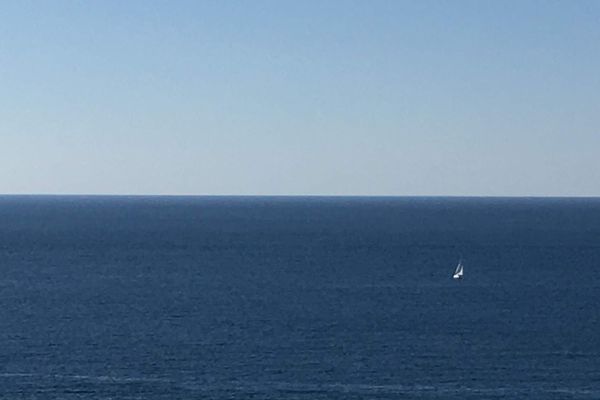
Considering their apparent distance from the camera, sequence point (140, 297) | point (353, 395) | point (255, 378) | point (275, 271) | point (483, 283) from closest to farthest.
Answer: point (353, 395)
point (255, 378)
point (140, 297)
point (483, 283)
point (275, 271)

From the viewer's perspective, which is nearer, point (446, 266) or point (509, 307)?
point (509, 307)

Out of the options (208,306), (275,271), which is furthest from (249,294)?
(275,271)

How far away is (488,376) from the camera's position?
88.9 metres

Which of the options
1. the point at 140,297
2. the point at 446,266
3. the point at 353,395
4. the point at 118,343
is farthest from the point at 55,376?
the point at 446,266

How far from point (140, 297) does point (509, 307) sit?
49.8 m

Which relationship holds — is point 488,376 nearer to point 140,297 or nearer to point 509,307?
point 509,307

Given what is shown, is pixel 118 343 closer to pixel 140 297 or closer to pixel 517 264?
pixel 140 297

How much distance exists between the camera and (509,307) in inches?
5162

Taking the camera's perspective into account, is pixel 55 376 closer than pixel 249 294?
Yes

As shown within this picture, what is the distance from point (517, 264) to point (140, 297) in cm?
8026

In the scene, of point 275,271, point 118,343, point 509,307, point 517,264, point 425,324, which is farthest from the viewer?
point 517,264

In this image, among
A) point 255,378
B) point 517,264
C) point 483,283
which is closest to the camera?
point 255,378

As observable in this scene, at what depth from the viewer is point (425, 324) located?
11525 cm

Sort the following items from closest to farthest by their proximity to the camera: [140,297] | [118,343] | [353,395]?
1. [353,395]
2. [118,343]
3. [140,297]
